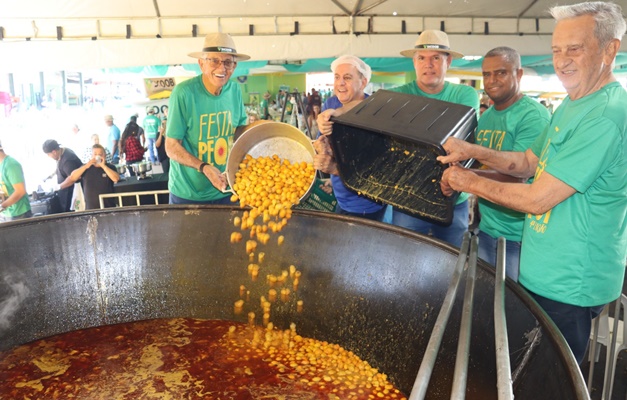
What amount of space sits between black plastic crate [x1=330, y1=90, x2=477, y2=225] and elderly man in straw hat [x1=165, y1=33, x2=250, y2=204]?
1.00 meters

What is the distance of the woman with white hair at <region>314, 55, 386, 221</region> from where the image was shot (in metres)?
2.66

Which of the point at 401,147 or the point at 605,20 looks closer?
the point at 605,20

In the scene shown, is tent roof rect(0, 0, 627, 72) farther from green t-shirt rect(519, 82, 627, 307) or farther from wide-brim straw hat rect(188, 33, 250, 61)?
green t-shirt rect(519, 82, 627, 307)

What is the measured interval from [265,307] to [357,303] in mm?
630

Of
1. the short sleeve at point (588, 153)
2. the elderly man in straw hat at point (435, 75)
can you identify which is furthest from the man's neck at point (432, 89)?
the short sleeve at point (588, 153)

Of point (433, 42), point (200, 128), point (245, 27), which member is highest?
point (245, 27)

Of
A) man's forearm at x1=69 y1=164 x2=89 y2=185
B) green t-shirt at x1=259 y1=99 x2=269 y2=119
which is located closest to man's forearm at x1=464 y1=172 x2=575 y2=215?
man's forearm at x1=69 y1=164 x2=89 y2=185

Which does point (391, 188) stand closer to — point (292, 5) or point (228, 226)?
point (228, 226)

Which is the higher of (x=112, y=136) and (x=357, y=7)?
(x=357, y=7)

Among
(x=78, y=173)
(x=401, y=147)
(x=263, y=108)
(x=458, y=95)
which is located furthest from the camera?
(x=263, y=108)

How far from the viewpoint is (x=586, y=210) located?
5.34 ft

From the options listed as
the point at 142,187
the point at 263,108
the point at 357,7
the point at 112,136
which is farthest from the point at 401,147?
the point at 263,108

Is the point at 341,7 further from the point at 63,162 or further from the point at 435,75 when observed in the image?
the point at 63,162

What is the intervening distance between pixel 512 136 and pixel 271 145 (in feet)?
4.72
